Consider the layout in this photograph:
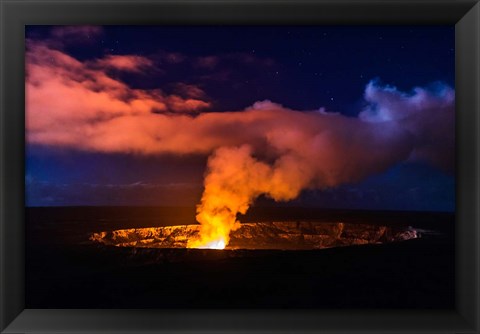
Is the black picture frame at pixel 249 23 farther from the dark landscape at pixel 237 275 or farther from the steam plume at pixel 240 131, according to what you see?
the steam plume at pixel 240 131

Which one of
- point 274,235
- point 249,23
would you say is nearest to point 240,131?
point 249,23

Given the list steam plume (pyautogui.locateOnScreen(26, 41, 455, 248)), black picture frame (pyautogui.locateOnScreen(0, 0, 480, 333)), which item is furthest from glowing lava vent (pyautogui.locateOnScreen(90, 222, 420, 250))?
black picture frame (pyautogui.locateOnScreen(0, 0, 480, 333))

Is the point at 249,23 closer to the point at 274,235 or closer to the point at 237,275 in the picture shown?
the point at 237,275

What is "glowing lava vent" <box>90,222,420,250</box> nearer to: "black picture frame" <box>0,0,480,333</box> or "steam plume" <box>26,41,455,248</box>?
"steam plume" <box>26,41,455,248</box>

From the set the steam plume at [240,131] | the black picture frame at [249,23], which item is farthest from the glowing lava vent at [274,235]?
the black picture frame at [249,23]

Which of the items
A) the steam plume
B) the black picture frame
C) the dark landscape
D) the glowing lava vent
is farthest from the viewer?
the glowing lava vent
